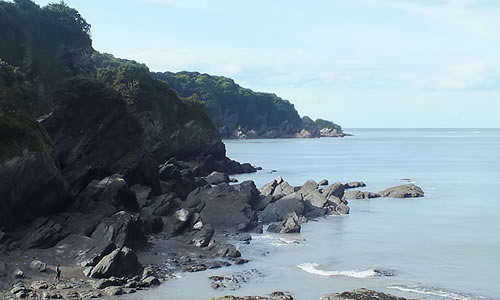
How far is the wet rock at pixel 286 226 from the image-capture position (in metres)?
44.1

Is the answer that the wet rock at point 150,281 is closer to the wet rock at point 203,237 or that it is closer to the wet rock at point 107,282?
the wet rock at point 107,282

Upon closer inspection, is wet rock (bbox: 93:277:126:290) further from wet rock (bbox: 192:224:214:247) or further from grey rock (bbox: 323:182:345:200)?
grey rock (bbox: 323:182:345:200)

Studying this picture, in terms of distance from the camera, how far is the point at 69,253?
30.6 metres

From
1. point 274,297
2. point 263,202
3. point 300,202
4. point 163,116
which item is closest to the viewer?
point 274,297

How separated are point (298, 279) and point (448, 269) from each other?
10095 mm

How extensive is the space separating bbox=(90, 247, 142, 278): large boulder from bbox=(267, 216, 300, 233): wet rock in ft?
55.3

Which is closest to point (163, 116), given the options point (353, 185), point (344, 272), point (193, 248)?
point (353, 185)

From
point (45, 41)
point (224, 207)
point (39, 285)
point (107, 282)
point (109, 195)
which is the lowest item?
point (107, 282)

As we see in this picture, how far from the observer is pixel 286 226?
44.4 m

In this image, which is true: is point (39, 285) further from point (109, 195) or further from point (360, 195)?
point (360, 195)

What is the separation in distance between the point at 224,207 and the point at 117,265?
1788cm

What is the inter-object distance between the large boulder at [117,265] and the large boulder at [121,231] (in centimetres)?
282

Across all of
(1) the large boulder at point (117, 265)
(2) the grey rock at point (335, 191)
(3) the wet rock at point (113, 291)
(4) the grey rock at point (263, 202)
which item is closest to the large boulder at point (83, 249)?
(1) the large boulder at point (117, 265)

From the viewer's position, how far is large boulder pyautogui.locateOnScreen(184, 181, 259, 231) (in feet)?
145
